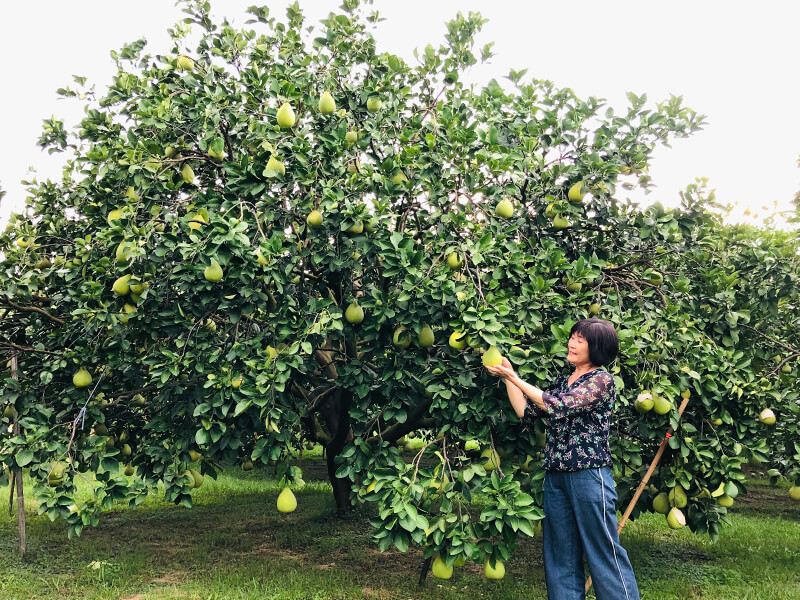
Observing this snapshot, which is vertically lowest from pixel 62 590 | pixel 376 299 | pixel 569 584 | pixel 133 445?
pixel 62 590

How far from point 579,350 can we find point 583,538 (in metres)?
0.87

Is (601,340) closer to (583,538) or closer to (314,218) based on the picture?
(583,538)

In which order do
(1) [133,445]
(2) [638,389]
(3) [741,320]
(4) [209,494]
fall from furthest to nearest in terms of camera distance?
(4) [209,494] < (1) [133,445] < (3) [741,320] < (2) [638,389]

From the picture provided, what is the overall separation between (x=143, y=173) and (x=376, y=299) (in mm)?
1779

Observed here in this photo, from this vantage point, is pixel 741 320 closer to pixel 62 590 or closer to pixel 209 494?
pixel 62 590

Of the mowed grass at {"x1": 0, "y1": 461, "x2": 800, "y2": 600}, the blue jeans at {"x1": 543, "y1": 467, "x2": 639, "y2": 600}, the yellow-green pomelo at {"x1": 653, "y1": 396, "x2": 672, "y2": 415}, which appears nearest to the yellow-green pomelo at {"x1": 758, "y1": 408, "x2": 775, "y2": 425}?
the yellow-green pomelo at {"x1": 653, "y1": 396, "x2": 672, "y2": 415}

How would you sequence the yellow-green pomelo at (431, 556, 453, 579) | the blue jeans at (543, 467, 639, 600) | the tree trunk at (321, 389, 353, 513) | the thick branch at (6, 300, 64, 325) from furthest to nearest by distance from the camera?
the tree trunk at (321, 389, 353, 513) < the thick branch at (6, 300, 64, 325) < the yellow-green pomelo at (431, 556, 453, 579) < the blue jeans at (543, 467, 639, 600)

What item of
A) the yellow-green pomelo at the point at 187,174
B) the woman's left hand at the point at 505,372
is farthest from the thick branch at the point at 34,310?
the woman's left hand at the point at 505,372

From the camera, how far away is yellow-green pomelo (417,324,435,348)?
3830 millimetres

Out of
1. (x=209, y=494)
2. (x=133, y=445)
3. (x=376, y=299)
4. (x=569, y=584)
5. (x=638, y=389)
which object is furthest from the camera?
(x=209, y=494)

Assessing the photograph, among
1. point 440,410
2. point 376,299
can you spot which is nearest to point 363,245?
point 376,299

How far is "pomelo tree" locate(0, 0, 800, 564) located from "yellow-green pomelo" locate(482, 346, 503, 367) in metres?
0.05

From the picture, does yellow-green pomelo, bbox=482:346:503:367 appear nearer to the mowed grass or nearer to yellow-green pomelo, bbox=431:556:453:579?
yellow-green pomelo, bbox=431:556:453:579

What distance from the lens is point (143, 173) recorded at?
4.26 metres
